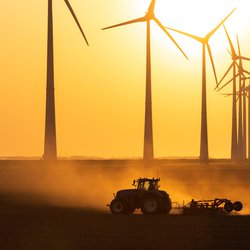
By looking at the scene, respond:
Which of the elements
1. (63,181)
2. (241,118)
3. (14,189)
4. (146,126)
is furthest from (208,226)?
(241,118)

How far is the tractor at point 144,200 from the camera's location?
59750mm

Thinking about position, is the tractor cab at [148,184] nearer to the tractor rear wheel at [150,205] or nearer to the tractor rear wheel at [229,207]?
the tractor rear wheel at [150,205]

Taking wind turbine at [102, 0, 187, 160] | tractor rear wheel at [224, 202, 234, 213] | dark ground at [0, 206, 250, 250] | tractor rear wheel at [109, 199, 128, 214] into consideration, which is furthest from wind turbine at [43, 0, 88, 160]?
tractor rear wheel at [224, 202, 234, 213]

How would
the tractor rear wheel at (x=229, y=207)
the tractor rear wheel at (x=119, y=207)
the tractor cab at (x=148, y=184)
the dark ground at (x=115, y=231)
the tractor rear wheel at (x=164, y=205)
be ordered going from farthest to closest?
the tractor rear wheel at (x=229, y=207), the tractor cab at (x=148, y=184), the tractor rear wheel at (x=119, y=207), the tractor rear wheel at (x=164, y=205), the dark ground at (x=115, y=231)

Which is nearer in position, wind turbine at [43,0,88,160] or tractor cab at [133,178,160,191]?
tractor cab at [133,178,160,191]

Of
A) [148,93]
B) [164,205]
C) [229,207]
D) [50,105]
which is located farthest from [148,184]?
[148,93]

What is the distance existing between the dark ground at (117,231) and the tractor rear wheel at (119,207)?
4.06 feet

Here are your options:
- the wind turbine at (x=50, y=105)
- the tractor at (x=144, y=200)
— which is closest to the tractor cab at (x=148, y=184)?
the tractor at (x=144, y=200)

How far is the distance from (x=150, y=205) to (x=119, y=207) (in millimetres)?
2170

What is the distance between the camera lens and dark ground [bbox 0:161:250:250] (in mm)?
41500

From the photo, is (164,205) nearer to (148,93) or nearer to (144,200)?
(144,200)

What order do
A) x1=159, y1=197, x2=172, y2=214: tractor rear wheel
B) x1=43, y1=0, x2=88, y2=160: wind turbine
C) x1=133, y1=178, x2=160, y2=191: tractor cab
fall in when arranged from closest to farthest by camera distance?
x1=159, y1=197, x2=172, y2=214: tractor rear wheel, x1=133, y1=178, x2=160, y2=191: tractor cab, x1=43, y1=0, x2=88, y2=160: wind turbine

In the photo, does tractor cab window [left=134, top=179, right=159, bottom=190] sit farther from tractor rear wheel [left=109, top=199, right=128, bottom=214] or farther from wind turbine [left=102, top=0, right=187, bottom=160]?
wind turbine [left=102, top=0, right=187, bottom=160]

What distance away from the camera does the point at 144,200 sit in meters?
60.3
